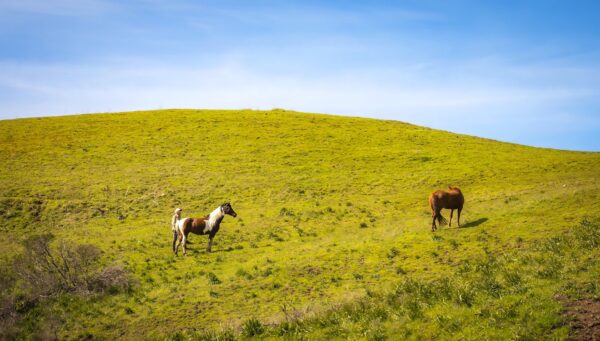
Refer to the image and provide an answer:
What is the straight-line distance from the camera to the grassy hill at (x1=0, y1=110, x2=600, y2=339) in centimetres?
1390

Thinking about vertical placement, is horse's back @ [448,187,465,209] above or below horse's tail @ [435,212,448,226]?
above

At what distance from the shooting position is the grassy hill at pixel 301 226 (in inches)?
547

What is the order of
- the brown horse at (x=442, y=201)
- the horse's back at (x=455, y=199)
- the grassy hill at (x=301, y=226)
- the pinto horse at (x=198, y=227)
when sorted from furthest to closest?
the horse's back at (x=455, y=199), the brown horse at (x=442, y=201), the pinto horse at (x=198, y=227), the grassy hill at (x=301, y=226)

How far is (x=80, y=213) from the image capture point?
32625mm

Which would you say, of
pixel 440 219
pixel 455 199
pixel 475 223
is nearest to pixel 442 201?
pixel 455 199

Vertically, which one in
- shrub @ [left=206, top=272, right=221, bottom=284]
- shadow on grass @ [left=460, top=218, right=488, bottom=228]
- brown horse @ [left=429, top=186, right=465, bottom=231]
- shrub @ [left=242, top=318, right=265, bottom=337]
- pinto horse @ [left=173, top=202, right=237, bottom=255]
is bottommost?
shrub @ [left=206, top=272, right=221, bottom=284]

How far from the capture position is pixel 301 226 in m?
29.0

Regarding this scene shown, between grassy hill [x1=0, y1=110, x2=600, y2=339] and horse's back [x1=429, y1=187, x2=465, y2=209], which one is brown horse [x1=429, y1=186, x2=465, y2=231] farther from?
grassy hill [x1=0, y1=110, x2=600, y2=339]

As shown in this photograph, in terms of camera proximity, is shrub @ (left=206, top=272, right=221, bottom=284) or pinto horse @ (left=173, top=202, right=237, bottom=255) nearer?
shrub @ (left=206, top=272, right=221, bottom=284)

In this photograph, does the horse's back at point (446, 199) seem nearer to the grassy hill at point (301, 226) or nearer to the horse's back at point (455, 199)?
the horse's back at point (455, 199)

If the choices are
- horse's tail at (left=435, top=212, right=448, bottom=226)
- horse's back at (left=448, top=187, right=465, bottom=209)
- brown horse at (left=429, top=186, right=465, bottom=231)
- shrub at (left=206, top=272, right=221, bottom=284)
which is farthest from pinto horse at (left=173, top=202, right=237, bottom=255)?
horse's back at (left=448, top=187, right=465, bottom=209)

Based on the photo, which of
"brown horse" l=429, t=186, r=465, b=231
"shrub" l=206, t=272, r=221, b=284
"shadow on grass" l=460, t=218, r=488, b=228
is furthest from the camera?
"brown horse" l=429, t=186, r=465, b=231

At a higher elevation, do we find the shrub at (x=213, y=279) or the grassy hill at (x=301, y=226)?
the grassy hill at (x=301, y=226)

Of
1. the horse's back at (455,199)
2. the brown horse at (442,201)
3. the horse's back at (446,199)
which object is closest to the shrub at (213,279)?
the brown horse at (442,201)
